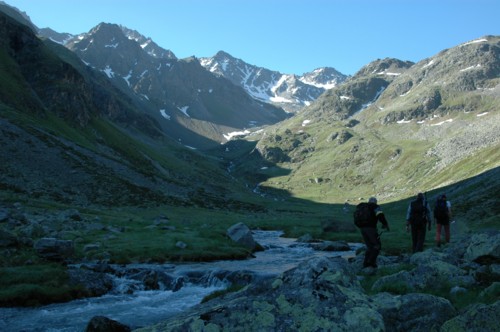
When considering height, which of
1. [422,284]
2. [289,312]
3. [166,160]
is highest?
[289,312]

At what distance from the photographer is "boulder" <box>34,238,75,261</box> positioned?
1217 inches

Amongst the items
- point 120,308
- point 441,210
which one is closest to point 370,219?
point 441,210

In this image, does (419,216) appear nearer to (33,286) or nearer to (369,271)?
(369,271)

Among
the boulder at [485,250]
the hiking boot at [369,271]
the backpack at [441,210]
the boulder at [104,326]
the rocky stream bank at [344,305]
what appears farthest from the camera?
the backpack at [441,210]

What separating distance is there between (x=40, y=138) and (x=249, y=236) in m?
71.2

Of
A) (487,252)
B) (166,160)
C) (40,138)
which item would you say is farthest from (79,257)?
(166,160)

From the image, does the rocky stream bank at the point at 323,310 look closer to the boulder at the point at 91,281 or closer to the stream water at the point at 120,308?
the stream water at the point at 120,308

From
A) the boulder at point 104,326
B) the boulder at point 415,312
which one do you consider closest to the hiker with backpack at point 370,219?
the boulder at point 415,312

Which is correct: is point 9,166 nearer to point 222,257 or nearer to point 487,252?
point 222,257

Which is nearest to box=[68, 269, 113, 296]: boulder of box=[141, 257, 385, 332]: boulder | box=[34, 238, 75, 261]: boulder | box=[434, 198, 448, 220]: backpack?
box=[34, 238, 75, 261]: boulder

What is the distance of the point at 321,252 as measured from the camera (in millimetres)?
48031

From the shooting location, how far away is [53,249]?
104 feet

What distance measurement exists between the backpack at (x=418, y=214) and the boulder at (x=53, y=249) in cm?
2591

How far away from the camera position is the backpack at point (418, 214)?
86.5ft
